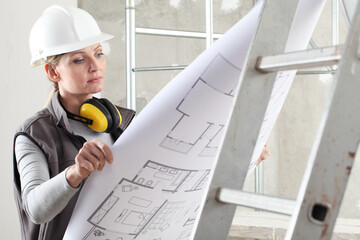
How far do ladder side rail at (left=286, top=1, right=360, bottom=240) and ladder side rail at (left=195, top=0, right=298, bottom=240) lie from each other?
24cm

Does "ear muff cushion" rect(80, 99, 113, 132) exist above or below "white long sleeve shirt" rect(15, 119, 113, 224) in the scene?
above

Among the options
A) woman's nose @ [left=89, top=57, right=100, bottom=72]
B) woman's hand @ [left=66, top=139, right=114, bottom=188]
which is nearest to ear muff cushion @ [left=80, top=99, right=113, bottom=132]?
woman's nose @ [left=89, top=57, right=100, bottom=72]

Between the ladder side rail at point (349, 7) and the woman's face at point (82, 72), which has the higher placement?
the ladder side rail at point (349, 7)

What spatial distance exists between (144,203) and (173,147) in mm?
199

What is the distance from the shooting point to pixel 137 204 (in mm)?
1350

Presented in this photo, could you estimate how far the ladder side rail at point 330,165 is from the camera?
0.75 meters

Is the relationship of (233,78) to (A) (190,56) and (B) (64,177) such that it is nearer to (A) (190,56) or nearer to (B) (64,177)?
(B) (64,177)

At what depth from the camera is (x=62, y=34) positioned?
1.87 m

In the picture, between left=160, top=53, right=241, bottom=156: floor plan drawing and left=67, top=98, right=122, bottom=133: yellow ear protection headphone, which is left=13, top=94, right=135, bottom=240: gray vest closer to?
left=67, top=98, right=122, bottom=133: yellow ear protection headphone

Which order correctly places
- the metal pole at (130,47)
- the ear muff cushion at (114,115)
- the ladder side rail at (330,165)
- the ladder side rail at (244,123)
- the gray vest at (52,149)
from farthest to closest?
the metal pole at (130,47), the ear muff cushion at (114,115), the gray vest at (52,149), the ladder side rail at (244,123), the ladder side rail at (330,165)

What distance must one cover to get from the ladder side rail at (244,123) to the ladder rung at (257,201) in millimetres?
28

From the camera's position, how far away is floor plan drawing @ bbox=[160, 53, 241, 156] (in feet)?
3.78

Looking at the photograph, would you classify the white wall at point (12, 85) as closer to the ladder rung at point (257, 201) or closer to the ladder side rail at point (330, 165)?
the ladder rung at point (257, 201)

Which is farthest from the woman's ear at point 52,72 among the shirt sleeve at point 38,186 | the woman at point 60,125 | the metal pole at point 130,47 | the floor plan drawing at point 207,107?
the metal pole at point 130,47
